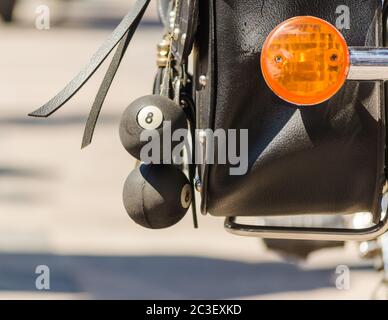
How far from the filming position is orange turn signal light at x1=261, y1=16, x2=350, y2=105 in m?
1.71

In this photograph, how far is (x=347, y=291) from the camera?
3.83m

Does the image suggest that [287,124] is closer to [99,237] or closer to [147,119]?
[147,119]

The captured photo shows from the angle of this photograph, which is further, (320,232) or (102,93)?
(102,93)

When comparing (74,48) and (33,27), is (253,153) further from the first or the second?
(33,27)

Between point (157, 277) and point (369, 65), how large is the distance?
8.12ft

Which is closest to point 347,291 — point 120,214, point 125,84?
point 120,214

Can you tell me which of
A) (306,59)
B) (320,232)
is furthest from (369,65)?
(320,232)

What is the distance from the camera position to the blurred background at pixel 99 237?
395cm

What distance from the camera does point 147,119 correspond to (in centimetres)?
194

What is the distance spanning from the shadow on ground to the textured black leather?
77.3 inches

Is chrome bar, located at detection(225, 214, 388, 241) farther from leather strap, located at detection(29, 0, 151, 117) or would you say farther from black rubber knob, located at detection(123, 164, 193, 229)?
leather strap, located at detection(29, 0, 151, 117)

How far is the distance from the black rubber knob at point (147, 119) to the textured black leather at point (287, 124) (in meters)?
0.07

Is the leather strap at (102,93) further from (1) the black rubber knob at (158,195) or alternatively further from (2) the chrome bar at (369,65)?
(2) the chrome bar at (369,65)

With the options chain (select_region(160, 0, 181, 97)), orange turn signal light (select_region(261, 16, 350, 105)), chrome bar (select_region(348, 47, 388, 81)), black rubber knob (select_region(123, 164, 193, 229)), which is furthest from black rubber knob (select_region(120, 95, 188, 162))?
chrome bar (select_region(348, 47, 388, 81))
